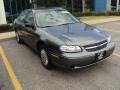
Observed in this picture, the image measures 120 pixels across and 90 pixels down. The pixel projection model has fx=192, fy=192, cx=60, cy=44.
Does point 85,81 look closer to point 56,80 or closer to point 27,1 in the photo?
point 56,80

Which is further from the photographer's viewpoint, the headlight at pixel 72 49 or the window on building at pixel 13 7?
the window on building at pixel 13 7

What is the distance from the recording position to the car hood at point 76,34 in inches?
175

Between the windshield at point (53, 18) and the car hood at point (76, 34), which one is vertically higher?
the windshield at point (53, 18)

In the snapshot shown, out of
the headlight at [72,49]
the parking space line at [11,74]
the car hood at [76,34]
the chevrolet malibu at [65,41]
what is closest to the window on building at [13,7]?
the parking space line at [11,74]

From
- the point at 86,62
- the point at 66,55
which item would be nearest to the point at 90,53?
the point at 86,62

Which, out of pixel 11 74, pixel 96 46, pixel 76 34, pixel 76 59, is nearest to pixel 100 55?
pixel 96 46

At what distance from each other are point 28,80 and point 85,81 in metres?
1.33

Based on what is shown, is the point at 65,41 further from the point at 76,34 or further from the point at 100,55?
the point at 100,55

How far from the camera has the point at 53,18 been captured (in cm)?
583

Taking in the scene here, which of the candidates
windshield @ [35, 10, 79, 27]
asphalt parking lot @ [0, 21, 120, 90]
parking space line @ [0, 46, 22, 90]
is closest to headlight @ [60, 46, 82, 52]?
asphalt parking lot @ [0, 21, 120, 90]

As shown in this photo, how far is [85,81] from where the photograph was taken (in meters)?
4.31

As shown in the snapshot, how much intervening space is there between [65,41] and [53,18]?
1621 mm

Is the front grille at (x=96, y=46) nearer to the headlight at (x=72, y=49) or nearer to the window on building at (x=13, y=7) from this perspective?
the headlight at (x=72, y=49)

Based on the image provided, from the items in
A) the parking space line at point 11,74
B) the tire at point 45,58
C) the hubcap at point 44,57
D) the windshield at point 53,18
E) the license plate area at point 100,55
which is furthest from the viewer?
the windshield at point 53,18
